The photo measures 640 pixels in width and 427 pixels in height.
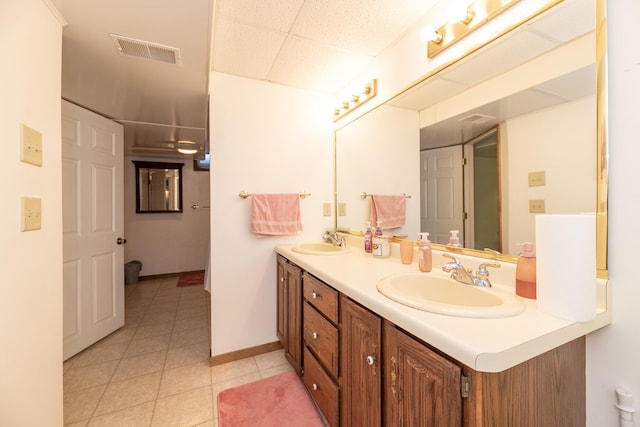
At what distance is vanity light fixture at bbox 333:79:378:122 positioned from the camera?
1.75 m

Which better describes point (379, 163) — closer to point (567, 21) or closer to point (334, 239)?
point (334, 239)

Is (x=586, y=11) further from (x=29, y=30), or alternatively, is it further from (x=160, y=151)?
(x=160, y=151)

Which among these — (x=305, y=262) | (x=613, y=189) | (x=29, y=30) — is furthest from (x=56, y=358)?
(x=613, y=189)

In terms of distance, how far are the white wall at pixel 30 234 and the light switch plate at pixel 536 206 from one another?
1847mm

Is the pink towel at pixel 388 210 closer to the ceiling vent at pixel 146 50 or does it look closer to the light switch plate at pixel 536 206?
the light switch plate at pixel 536 206

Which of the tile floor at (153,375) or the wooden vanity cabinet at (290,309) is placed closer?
the tile floor at (153,375)

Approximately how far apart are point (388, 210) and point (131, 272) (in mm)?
4055

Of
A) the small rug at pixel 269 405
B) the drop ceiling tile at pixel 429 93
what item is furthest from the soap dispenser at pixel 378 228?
→ the small rug at pixel 269 405

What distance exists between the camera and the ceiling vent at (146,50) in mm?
1380

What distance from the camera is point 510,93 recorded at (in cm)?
102

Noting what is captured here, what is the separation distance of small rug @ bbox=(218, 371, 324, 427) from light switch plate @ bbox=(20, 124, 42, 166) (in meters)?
1.50

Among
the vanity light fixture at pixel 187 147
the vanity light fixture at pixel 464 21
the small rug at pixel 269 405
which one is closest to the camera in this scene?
the vanity light fixture at pixel 464 21

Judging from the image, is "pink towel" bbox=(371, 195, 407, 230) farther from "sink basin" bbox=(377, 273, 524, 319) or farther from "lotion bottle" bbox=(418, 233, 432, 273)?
"sink basin" bbox=(377, 273, 524, 319)

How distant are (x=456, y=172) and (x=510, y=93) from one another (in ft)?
1.27
